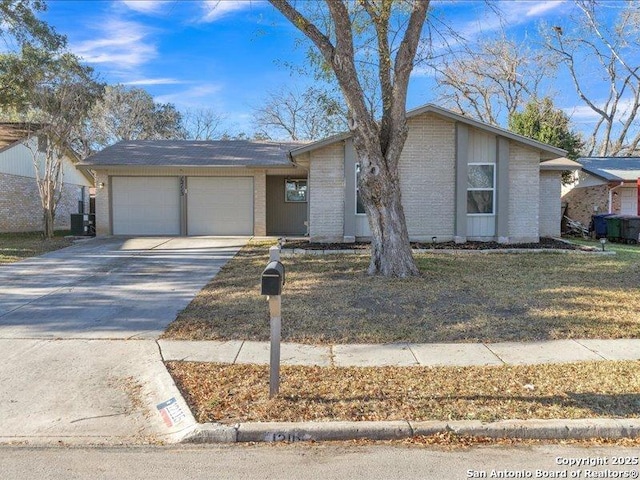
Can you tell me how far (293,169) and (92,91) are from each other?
27.9ft

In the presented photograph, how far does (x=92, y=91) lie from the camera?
19.3 metres

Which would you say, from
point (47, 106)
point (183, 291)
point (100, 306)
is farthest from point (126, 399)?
point (47, 106)

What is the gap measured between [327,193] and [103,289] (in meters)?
7.75

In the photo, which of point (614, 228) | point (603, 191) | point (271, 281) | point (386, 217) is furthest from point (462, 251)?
point (603, 191)

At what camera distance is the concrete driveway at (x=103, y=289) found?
265 inches

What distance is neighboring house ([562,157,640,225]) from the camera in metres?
21.2

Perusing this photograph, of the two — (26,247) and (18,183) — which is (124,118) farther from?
(26,247)

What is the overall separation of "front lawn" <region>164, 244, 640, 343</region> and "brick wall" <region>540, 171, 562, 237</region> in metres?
7.48

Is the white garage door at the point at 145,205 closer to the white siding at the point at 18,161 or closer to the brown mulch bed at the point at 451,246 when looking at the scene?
the white siding at the point at 18,161

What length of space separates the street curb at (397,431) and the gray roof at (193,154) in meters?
14.9

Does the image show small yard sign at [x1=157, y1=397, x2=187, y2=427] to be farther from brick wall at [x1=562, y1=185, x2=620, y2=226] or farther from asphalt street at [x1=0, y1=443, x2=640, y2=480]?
brick wall at [x1=562, y1=185, x2=620, y2=226]

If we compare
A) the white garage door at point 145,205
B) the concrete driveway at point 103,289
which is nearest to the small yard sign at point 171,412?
the concrete driveway at point 103,289

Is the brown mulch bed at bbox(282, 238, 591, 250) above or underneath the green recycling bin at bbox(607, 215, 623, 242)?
underneath

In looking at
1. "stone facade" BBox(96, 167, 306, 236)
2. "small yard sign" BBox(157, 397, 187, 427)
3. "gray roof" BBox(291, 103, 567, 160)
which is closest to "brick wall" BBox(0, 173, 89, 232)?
"stone facade" BBox(96, 167, 306, 236)
